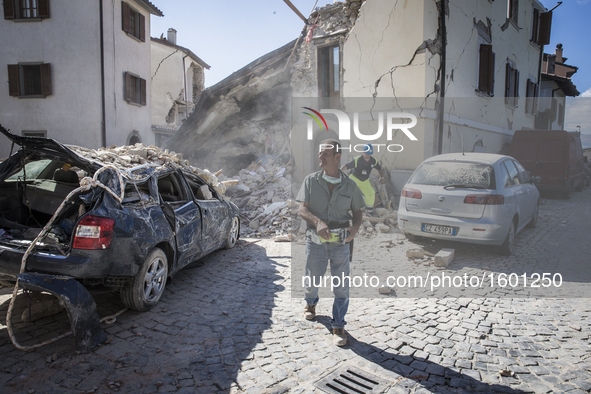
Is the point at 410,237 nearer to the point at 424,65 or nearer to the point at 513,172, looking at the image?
the point at 513,172

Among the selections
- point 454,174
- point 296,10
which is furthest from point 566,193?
point 296,10

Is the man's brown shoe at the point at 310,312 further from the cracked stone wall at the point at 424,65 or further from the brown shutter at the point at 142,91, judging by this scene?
the brown shutter at the point at 142,91

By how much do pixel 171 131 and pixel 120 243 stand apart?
21.0 m

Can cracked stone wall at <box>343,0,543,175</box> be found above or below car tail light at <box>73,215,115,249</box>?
above

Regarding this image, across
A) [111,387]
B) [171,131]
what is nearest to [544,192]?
[111,387]

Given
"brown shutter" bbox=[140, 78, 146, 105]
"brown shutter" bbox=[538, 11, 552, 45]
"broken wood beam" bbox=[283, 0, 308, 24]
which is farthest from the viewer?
"brown shutter" bbox=[140, 78, 146, 105]

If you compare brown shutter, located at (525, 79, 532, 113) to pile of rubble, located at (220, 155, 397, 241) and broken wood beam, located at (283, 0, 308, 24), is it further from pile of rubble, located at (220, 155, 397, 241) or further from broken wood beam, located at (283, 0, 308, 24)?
pile of rubble, located at (220, 155, 397, 241)

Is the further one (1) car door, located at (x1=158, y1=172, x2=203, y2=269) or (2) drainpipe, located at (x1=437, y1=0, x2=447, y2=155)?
(2) drainpipe, located at (x1=437, y1=0, x2=447, y2=155)

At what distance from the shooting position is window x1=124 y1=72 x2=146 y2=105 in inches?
722

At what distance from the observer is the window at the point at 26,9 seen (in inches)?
653

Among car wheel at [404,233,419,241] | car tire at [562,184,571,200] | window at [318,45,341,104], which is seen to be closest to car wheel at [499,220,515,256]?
car wheel at [404,233,419,241]

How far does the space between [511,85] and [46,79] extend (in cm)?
1990

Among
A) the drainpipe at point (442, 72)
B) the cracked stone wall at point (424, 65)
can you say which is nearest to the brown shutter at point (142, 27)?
the cracked stone wall at point (424, 65)

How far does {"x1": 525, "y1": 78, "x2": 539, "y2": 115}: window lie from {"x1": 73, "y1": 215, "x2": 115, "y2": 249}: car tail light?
59.7ft
